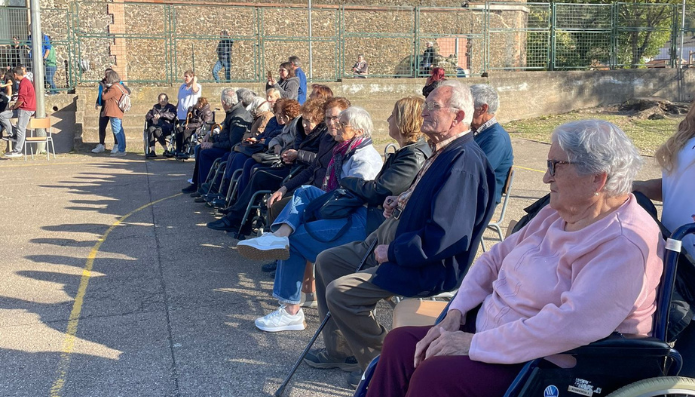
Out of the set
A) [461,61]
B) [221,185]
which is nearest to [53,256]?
[221,185]

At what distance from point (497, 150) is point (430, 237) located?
82.7 inches

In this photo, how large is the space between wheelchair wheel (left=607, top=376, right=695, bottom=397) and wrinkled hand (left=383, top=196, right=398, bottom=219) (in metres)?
2.10

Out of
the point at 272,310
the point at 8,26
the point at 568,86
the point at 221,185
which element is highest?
the point at 8,26

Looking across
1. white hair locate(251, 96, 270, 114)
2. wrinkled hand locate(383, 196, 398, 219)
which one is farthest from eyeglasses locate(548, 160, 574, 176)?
white hair locate(251, 96, 270, 114)

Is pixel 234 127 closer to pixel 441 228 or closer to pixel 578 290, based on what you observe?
pixel 441 228

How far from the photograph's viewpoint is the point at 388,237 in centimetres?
411

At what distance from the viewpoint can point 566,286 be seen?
2.63 m

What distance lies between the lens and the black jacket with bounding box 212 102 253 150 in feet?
31.0

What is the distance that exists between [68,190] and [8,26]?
41.3 ft

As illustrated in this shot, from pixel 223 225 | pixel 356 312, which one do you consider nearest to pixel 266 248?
pixel 356 312

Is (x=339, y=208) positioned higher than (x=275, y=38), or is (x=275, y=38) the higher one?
(x=275, y=38)

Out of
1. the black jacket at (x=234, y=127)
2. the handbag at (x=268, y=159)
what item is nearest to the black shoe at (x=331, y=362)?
the handbag at (x=268, y=159)

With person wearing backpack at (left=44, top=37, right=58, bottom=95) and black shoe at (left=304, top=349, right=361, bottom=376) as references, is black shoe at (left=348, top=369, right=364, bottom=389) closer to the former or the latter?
black shoe at (left=304, top=349, right=361, bottom=376)

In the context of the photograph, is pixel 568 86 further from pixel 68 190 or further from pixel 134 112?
pixel 68 190
